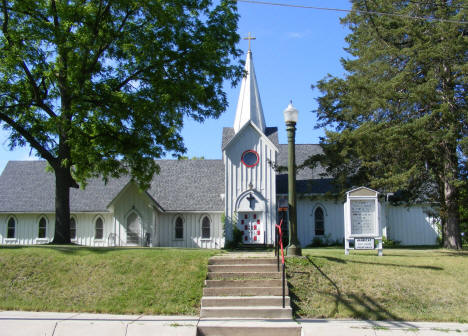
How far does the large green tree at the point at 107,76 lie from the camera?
18.3 meters

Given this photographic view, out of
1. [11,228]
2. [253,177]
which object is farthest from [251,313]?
[11,228]

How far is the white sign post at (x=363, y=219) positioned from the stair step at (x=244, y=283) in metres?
4.31

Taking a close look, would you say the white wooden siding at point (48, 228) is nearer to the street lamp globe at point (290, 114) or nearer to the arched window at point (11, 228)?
the arched window at point (11, 228)

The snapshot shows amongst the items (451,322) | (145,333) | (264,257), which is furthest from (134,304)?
(451,322)

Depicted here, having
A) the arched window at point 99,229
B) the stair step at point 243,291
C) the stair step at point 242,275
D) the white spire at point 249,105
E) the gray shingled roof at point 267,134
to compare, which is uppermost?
the white spire at point 249,105

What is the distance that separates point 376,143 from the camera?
1928 centimetres

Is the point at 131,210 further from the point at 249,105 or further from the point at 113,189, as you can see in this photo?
the point at 249,105

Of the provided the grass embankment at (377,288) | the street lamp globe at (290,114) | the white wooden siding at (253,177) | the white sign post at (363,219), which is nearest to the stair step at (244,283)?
the grass embankment at (377,288)

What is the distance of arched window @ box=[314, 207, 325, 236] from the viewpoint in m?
28.2

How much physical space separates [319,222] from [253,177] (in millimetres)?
5461

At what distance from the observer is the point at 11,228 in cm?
3116

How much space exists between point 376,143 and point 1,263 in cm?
1484

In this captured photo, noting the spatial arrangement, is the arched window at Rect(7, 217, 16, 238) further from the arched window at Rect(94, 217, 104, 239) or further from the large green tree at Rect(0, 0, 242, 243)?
the large green tree at Rect(0, 0, 242, 243)

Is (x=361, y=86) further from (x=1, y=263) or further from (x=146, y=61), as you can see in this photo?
(x=1, y=263)
